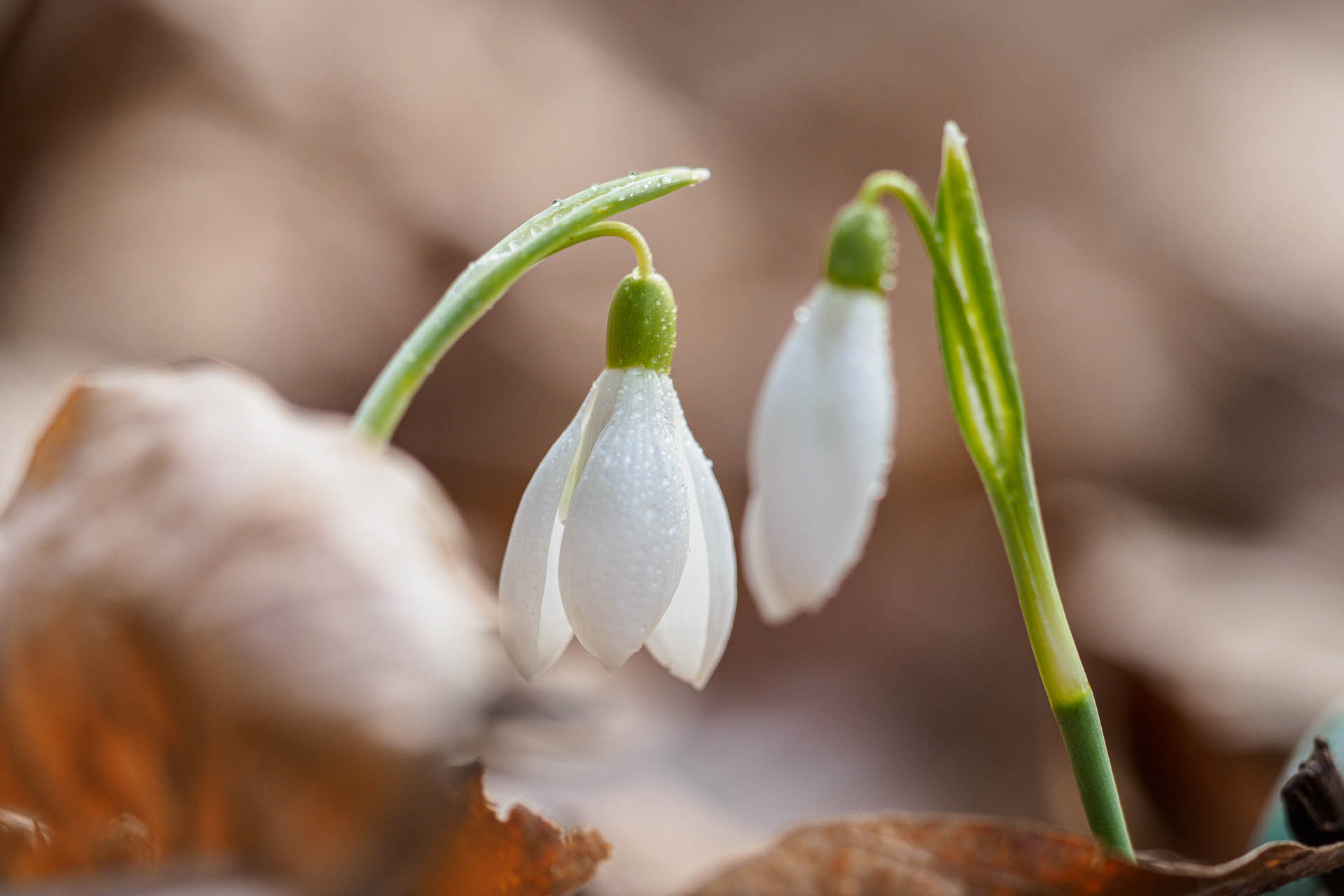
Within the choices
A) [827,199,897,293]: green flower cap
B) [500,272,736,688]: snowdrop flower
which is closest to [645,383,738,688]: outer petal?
[500,272,736,688]: snowdrop flower

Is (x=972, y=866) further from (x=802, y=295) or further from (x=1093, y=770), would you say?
(x=802, y=295)

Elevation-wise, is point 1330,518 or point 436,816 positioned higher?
point 1330,518

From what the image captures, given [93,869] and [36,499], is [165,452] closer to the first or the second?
[36,499]

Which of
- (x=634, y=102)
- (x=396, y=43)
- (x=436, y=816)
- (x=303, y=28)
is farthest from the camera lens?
(x=634, y=102)

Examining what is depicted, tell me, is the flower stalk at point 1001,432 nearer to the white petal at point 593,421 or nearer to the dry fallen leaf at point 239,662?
the white petal at point 593,421

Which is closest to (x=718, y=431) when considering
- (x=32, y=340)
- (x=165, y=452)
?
(x=32, y=340)

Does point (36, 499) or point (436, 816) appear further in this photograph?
point (36, 499)

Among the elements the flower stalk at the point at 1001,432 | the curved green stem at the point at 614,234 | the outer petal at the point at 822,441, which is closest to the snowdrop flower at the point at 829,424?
the outer petal at the point at 822,441
